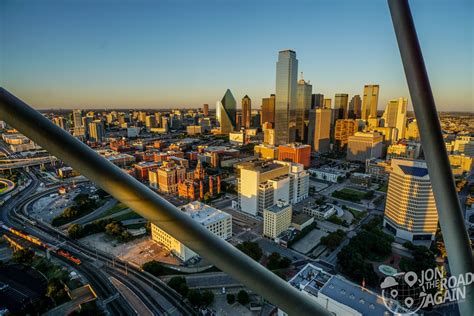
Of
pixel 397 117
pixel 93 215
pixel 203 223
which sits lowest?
pixel 93 215

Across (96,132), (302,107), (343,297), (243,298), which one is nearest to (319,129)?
(302,107)

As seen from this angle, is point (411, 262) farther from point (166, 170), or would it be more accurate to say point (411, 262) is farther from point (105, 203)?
point (105, 203)

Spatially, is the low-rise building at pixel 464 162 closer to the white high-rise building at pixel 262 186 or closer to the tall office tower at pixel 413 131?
the tall office tower at pixel 413 131

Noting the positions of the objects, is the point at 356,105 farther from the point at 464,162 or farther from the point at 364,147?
the point at 464,162

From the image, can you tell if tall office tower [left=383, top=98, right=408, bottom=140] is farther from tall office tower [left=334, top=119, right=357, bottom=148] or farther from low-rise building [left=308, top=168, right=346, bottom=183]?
low-rise building [left=308, top=168, right=346, bottom=183]

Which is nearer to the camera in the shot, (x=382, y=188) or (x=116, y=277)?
(x=116, y=277)

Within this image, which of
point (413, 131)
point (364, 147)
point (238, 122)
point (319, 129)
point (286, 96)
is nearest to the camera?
point (413, 131)
